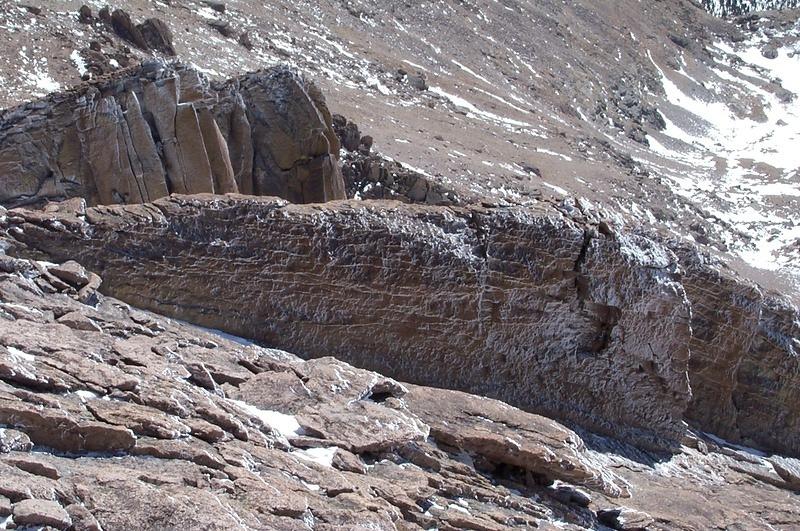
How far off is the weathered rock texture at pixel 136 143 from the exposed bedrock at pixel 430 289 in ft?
15.8

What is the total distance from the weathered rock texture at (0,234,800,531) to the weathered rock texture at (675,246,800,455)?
318 centimetres

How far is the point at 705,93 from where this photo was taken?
97.2 m

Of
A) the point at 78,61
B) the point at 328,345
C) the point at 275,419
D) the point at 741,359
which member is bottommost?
the point at 78,61

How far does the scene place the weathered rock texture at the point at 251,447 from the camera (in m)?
7.16

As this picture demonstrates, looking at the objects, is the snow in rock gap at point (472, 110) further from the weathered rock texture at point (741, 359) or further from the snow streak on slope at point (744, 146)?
the weathered rock texture at point (741, 359)

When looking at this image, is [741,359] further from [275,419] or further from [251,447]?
[251,447]

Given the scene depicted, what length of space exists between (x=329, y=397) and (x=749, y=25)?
431 ft

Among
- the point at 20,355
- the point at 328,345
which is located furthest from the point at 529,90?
the point at 20,355

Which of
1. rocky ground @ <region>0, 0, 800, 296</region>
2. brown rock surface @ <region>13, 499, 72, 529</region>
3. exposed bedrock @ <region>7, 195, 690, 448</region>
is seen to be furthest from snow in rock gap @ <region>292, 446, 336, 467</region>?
rocky ground @ <region>0, 0, 800, 296</region>

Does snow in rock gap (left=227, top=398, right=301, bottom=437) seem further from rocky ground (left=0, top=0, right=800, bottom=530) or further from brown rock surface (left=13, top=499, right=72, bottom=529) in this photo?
brown rock surface (left=13, top=499, right=72, bottom=529)

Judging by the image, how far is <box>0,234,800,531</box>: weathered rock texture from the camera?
716 centimetres

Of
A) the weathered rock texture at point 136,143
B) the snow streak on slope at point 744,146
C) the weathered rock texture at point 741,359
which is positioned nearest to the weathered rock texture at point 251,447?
the weathered rock texture at point 741,359

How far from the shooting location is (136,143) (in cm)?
1781

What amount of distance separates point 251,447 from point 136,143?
10.8 m
